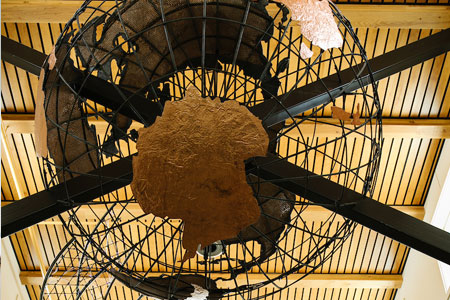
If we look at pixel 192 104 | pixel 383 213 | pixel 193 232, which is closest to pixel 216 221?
pixel 193 232

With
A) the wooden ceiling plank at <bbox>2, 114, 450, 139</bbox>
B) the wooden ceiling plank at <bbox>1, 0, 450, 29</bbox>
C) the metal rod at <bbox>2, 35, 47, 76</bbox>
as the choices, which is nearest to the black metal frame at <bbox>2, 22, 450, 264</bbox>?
the metal rod at <bbox>2, 35, 47, 76</bbox>

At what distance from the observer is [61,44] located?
2.65 metres

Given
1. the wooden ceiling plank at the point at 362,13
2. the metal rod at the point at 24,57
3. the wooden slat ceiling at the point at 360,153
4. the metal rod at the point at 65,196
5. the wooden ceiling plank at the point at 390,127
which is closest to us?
the metal rod at the point at 65,196

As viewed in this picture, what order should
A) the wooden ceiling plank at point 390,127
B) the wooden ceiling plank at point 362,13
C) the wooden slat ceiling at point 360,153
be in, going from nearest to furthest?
the wooden ceiling plank at point 362,13 < the wooden slat ceiling at point 360,153 < the wooden ceiling plank at point 390,127

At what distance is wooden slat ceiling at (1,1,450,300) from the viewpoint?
602cm

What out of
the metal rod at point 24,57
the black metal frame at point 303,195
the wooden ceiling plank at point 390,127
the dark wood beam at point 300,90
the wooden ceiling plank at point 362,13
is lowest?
the black metal frame at point 303,195

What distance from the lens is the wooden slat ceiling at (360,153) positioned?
19.8 ft

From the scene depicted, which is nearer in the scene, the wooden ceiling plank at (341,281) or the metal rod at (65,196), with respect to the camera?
the metal rod at (65,196)

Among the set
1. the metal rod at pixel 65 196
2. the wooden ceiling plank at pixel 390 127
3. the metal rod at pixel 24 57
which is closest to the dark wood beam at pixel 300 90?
the metal rod at pixel 24 57

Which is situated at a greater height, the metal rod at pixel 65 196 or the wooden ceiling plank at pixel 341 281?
the wooden ceiling plank at pixel 341 281

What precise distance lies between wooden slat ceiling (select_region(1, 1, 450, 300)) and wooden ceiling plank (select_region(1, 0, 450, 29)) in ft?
0.75

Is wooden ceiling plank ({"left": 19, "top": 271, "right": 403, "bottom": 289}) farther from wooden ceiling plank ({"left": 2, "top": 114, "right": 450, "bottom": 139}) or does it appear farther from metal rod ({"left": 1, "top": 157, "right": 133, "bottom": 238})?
metal rod ({"left": 1, "top": 157, "right": 133, "bottom": 238})

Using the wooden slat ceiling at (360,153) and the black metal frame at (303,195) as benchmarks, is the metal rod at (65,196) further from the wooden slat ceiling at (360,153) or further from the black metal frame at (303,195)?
the wooden slat ceiling at (360,153)

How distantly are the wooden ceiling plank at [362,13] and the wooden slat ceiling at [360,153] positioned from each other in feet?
0.75
